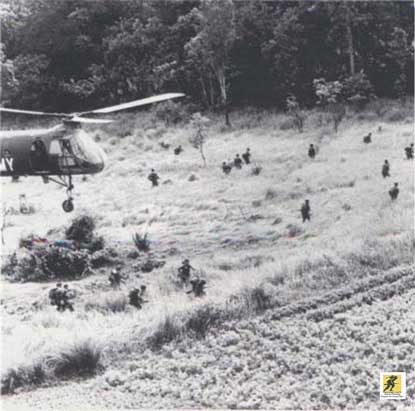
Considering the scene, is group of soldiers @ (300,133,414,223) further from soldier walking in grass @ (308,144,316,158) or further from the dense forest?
the dense forest

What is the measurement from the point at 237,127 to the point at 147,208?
1461 centimetres

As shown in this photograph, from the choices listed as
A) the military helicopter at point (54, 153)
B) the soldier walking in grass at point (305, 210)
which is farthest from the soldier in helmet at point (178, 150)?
the military helicopter at point (54, 153)

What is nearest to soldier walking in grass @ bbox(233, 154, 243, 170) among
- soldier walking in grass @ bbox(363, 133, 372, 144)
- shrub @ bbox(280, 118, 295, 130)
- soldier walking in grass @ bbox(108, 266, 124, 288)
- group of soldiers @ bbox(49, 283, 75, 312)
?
soldier walking in grass @ bbox(363, 133, 372, 144)

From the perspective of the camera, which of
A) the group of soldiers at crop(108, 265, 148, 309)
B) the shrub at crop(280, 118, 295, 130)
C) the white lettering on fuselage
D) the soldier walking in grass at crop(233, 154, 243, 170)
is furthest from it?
the shrub at crop(280, 118, 295, 130)

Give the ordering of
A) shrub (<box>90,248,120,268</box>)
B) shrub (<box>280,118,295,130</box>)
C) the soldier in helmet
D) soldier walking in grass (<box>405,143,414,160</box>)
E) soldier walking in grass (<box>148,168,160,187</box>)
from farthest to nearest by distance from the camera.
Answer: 1. shrub (<box>280,118,295,130</box>)
2. the soldier in helmet
3. soldier walking in grass (<box>148,168,160,187</box>)
4. soldier walking in grass (<box>405,143,414,160</box>)
5. shrub (<box>90,248,120,268</box>)

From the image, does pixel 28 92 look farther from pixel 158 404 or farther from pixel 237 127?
pixel 158 404

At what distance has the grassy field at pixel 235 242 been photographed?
15852 mm

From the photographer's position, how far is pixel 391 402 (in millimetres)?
12594

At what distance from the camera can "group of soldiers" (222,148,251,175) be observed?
33.1 m

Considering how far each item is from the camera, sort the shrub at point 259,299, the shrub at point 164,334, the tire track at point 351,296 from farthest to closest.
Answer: the shrub at point 259,299
the tire track at point 351,296
the shrub at point 164,334

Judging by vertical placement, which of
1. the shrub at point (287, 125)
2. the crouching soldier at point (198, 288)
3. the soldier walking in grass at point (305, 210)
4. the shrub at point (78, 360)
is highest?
the shrub at point (287, 125)

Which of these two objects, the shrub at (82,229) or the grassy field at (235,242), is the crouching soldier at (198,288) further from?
the shrub at (82,229)

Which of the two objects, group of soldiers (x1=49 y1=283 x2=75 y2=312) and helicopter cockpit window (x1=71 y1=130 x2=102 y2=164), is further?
group of soldiers (x1=49 y1=283 x2=75 y2=312)

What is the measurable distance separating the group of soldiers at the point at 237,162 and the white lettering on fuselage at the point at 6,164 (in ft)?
52.3
